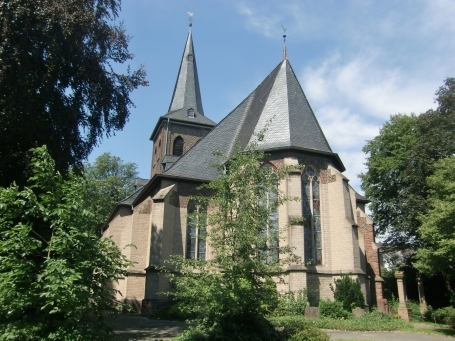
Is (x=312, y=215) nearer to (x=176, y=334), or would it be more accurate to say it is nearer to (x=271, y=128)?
(x=271, y=128)

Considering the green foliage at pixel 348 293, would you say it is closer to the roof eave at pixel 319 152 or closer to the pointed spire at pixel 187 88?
the roof eave at pixel 319 152

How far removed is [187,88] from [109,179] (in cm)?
1391

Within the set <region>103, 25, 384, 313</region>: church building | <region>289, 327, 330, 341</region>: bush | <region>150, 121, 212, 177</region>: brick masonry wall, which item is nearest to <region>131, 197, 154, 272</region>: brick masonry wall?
<region>103, 25, 384, 313</region>: church building

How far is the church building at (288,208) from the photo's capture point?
18991 mm

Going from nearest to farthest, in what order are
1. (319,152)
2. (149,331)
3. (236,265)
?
(236,265) → (149,331) → (319,152)

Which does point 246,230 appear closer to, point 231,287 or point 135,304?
point 231,287

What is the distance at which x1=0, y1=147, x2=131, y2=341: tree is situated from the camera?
20.8 ft

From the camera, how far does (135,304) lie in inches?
887

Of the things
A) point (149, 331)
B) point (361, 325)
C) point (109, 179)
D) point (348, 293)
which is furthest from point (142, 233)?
point (109, 179)

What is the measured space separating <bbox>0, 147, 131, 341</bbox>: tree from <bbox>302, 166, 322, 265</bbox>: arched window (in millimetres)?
13311

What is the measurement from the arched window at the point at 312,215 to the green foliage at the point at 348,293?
1.59 m

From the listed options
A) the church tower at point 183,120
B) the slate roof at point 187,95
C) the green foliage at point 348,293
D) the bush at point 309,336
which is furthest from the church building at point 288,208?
the slate roof at point 187,95

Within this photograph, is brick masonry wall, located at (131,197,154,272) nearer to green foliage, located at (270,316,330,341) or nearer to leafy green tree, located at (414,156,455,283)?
green foliage, located at (270,316,330,341)

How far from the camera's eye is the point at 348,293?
694 inches
